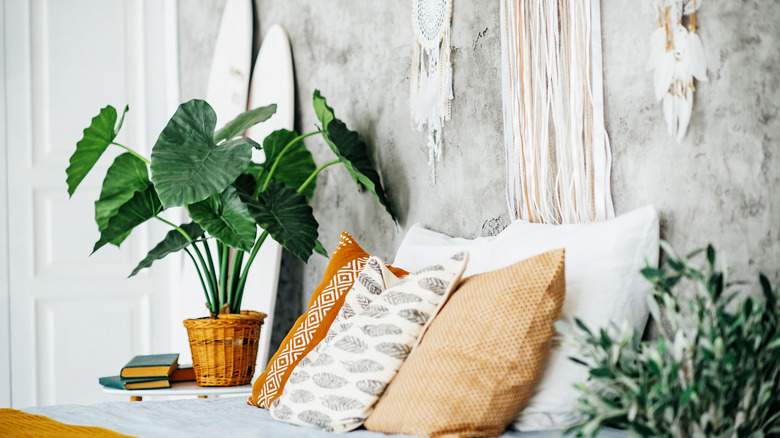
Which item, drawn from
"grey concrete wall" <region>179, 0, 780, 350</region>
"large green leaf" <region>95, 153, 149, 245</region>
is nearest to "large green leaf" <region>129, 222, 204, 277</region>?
"large green leaf" <region>95, 153, 149, 245</region>

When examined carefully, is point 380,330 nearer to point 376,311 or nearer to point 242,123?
point 376,311

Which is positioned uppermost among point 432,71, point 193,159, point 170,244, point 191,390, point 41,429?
point 432,71

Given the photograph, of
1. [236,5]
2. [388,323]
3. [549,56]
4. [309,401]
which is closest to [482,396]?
[388,323]

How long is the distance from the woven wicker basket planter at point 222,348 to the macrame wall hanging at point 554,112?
100 centimetres

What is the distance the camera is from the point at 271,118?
9.41ft

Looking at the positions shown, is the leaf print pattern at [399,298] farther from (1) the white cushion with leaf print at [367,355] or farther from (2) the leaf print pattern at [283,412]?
(2) the leaf print pattern at [283,412]

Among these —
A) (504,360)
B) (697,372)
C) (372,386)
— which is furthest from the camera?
(372,386)

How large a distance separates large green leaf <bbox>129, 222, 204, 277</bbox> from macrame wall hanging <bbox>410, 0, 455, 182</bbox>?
32.7 inches

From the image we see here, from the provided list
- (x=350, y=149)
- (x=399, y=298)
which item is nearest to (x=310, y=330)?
(x=399, y=298)

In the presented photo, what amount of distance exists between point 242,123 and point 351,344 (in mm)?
1146

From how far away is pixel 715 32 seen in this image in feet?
4.25

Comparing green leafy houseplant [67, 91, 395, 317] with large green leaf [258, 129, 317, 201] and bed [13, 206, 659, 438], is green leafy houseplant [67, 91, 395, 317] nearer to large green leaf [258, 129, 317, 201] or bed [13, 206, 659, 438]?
large green leaf [258, 129, 317, 201]

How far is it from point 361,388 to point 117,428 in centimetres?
51

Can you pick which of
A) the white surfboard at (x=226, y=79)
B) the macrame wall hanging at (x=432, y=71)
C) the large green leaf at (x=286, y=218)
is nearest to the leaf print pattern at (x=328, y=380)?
the large green leaf at (x=286, y=218)
